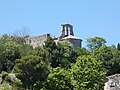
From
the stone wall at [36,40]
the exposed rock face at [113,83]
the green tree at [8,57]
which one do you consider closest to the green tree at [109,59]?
the exposed rock face at [113,83]

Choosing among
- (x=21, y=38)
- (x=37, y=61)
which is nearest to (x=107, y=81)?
(x=37, y=61)

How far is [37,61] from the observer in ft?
133

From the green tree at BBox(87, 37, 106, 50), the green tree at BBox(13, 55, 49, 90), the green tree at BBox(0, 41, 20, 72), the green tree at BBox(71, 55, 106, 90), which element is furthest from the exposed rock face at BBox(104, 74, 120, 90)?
the green tree at BBox(87, 37, 106, 50)

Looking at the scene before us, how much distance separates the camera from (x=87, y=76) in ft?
127

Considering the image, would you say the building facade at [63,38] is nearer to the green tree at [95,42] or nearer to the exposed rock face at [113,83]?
the green tree at [95,42]

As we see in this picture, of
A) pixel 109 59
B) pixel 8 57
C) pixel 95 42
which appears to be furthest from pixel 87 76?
pixel 95 42

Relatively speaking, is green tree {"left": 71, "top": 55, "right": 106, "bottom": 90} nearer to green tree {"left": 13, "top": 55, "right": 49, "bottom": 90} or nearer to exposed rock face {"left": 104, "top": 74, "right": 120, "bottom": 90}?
exposed rock face {"left": 104, "top": 74, "right": 120, "bottom": 90}

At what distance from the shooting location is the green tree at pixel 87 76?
38219 millimetres

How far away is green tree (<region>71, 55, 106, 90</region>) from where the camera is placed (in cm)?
3822

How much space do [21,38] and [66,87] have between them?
113 feet

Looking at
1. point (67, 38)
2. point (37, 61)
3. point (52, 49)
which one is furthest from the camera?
point (67, 38)

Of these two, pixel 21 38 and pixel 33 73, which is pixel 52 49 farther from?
pixel 21 38

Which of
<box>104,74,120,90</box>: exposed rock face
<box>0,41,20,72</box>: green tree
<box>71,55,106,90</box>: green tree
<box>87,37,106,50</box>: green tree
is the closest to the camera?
<box>71,55,106,90</box>: green tree

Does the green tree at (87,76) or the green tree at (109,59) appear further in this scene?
the green tree at (109,59)
